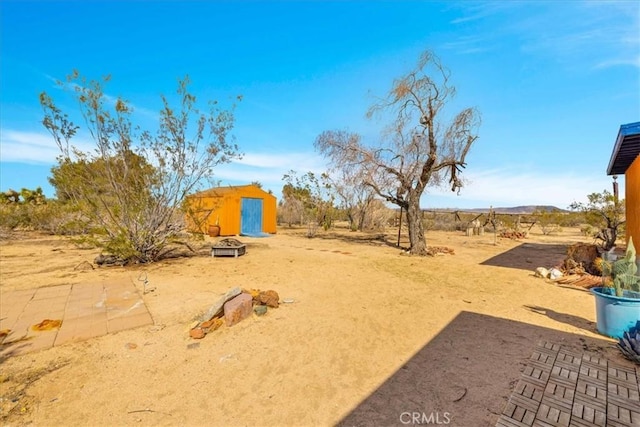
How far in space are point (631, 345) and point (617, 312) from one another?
68 cm

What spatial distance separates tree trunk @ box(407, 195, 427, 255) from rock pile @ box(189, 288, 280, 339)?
23.7 ft

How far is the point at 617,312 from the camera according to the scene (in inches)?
144

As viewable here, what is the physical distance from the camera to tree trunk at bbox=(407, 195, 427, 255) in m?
10.6

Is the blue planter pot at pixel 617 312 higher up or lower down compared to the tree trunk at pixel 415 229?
lower down

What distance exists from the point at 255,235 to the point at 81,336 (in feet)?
40.4

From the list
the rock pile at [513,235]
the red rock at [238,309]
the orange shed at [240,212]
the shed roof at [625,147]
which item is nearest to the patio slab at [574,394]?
the red rock at [238,309]

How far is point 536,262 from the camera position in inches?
358

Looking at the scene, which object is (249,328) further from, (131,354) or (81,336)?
(81,336)

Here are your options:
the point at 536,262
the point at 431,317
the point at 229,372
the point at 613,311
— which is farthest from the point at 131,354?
the point at 536,262

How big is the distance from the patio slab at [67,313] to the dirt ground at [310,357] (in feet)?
0.83

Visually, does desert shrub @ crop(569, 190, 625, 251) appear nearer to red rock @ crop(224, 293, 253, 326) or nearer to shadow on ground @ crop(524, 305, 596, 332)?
shadow on ground @ crop(524, 305, 596, 332)

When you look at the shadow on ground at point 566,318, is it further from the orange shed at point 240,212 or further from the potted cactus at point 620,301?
the orange shed at point 240,212

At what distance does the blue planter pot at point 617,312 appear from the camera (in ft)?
11.7

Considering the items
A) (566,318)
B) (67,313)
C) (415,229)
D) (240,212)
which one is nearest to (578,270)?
(566,318)
